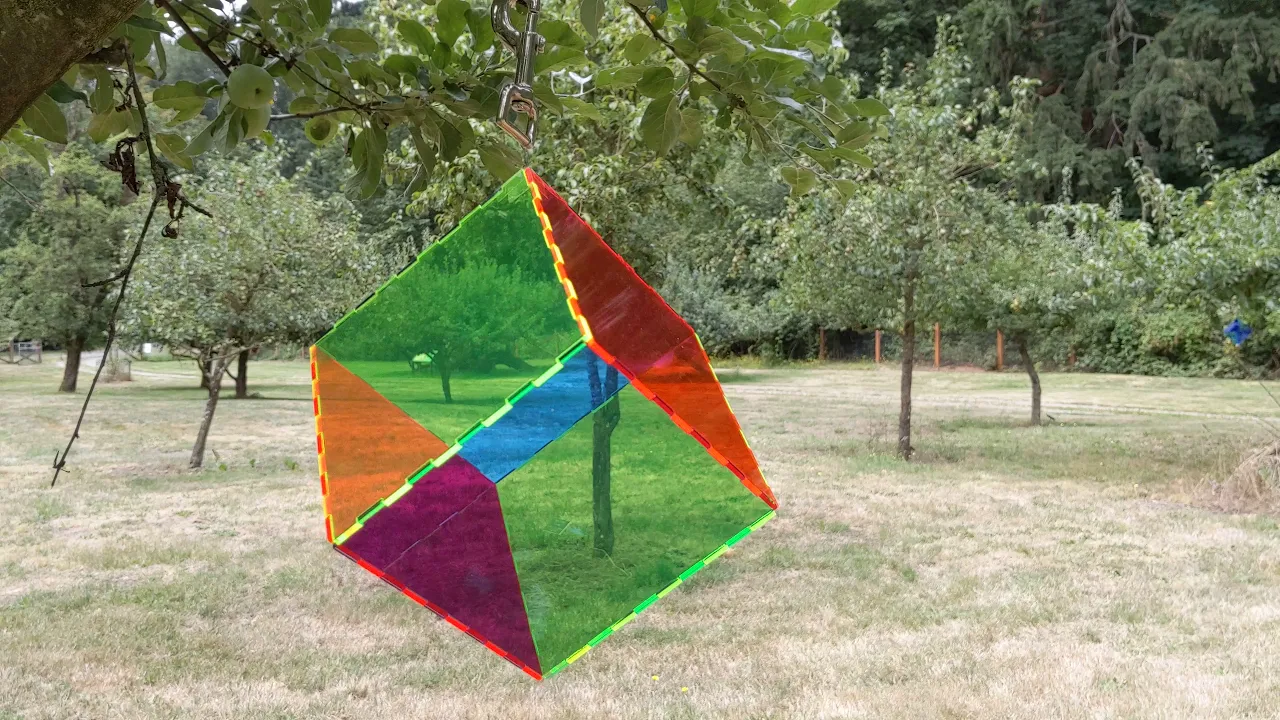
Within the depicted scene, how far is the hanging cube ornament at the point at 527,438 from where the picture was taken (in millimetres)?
1300

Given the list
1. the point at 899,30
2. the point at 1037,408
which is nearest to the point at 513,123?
the point at 1037,408

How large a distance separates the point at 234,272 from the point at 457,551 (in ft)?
31.7

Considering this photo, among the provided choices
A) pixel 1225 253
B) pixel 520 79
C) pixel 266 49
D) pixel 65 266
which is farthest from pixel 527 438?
pixel 65 266

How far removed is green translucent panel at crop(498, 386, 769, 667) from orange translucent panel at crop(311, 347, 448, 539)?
0.16 metres

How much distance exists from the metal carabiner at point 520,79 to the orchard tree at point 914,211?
8791 millimetres

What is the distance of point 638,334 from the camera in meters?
1.27

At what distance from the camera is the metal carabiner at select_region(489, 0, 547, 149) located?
1.15 metres

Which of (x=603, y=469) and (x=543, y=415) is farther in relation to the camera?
(x=603, y=469)

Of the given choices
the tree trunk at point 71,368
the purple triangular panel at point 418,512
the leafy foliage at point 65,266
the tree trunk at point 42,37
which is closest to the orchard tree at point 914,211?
the purple triangular panel at point 418,512

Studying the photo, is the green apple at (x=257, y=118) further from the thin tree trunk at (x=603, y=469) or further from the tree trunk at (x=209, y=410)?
the tree trunk at (x=209, y=410)

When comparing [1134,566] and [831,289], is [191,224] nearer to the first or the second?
[831,289]

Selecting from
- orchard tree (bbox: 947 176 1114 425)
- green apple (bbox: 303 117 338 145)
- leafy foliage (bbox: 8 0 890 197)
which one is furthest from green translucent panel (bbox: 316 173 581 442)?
orchard tree (bbox: 947 176 1114 425)

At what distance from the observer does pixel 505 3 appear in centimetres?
132

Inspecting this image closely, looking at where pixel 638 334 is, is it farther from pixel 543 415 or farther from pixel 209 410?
pixel 209 410
